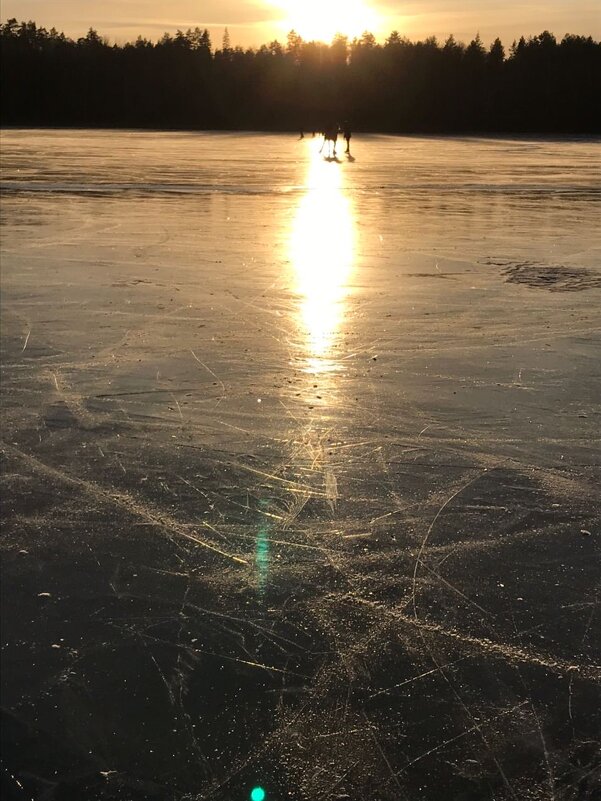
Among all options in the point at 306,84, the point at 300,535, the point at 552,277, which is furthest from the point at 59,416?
the point at 306,84

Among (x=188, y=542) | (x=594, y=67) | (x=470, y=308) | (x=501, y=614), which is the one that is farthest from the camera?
(x=594, y=67)

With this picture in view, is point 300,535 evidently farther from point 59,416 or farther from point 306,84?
point 306,84

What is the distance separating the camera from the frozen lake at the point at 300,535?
241cm

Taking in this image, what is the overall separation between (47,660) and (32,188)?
1440 cm

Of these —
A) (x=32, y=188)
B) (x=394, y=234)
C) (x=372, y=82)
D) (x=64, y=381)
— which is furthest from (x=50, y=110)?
(x=64, y=381)

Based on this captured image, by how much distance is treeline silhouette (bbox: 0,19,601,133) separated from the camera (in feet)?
281

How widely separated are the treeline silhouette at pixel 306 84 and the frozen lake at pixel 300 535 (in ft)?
245

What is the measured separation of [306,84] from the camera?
9794 centimetres

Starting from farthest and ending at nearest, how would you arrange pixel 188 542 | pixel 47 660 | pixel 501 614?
1. pixel 188 542
2. pixel 501 614
3. pixel 47 660

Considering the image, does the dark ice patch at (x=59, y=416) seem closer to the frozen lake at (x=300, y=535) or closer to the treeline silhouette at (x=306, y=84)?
the frozen lake at (x=300, y=535)

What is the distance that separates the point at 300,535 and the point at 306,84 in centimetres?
9970

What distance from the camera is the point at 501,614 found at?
3039 millimetres

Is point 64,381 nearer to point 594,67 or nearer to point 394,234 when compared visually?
point 394,234

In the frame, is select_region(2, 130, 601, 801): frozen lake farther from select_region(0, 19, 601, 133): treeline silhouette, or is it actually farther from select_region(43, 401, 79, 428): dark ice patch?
select_region(0, 19, 601, 133): treeline silhouette
